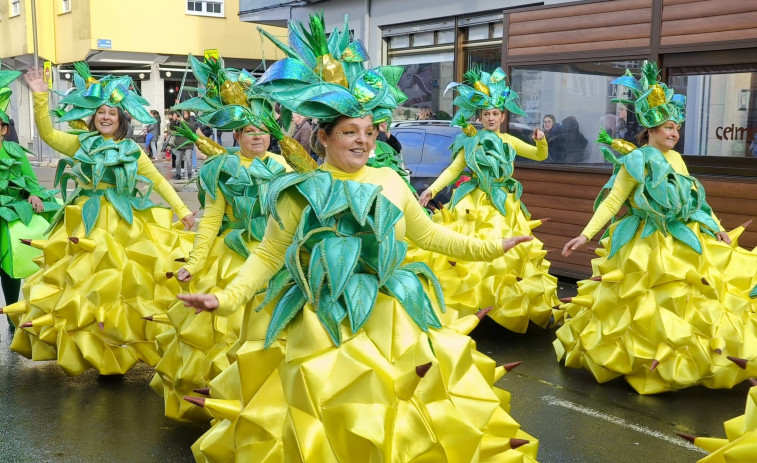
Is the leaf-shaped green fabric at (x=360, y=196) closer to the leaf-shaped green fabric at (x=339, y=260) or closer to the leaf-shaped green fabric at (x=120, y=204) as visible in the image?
the leaf-shaped green fabric at (x=339, y=260)

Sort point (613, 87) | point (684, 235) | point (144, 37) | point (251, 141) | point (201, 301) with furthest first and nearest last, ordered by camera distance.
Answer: point (144, 37), point (613, 87), point (684, 235), point (251, 141), point (201, 301)

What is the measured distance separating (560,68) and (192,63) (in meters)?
5.61

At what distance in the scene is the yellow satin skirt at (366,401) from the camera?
10.5 feet

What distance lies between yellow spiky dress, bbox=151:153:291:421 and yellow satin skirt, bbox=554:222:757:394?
242 cm

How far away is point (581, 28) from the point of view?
9930 millimetres

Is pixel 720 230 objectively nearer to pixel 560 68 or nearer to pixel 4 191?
pixel 560 68

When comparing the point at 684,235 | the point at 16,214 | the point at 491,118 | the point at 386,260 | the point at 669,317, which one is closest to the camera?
the point at 386,260

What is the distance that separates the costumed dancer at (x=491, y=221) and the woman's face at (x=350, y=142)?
13.2 feet

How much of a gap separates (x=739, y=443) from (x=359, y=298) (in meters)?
1.48

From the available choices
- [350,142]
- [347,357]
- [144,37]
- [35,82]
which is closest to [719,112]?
[35,82]

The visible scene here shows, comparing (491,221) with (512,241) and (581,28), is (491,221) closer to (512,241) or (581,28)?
(581,28)

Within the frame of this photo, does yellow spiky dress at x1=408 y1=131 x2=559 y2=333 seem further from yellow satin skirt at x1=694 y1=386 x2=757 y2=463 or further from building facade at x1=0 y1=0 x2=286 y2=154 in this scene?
building facade at x1=0 y1=0 x2=286 y2=154

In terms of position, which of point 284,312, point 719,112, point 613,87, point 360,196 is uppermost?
point 613,87

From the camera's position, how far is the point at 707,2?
339 inches
